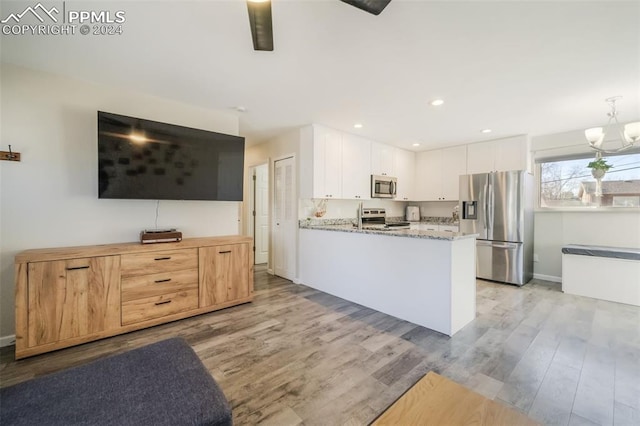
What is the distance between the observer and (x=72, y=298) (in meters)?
2.27

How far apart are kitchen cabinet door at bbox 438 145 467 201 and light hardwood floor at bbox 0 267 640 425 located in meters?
2.59

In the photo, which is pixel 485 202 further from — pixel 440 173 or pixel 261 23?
pixel 261 23

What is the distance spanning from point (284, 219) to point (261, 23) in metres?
3.24

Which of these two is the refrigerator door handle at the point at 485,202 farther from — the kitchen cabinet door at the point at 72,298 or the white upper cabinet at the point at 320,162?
the kitchen cabinet door at the point at 72,298

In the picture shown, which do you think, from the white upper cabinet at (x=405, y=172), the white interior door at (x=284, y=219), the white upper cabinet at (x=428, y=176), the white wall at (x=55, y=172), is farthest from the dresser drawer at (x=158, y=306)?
the white upper cabinet at (x=428, y=176)

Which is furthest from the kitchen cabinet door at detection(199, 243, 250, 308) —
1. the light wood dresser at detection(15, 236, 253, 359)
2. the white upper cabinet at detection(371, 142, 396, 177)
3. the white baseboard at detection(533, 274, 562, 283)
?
the white baseboard at detection(533, 274, 562, 283)

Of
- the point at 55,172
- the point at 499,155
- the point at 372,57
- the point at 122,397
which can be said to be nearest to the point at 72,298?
the point at 55,172

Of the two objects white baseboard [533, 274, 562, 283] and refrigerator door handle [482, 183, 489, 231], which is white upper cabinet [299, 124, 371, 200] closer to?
refrigerator door handle [482, 183, 489, 231]

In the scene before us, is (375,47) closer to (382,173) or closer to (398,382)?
(398,382)

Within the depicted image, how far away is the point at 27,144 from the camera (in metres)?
2.43

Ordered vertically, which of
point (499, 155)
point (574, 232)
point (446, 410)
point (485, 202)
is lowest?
point (446, 410)

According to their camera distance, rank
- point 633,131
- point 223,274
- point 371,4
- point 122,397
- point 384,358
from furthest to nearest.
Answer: point 223,274 < point 633,131 < point 384,358 < point 371,4 < point 122,397

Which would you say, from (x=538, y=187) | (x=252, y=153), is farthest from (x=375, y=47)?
(x=538, y=187)

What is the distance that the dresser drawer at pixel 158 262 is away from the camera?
253 centimetres
